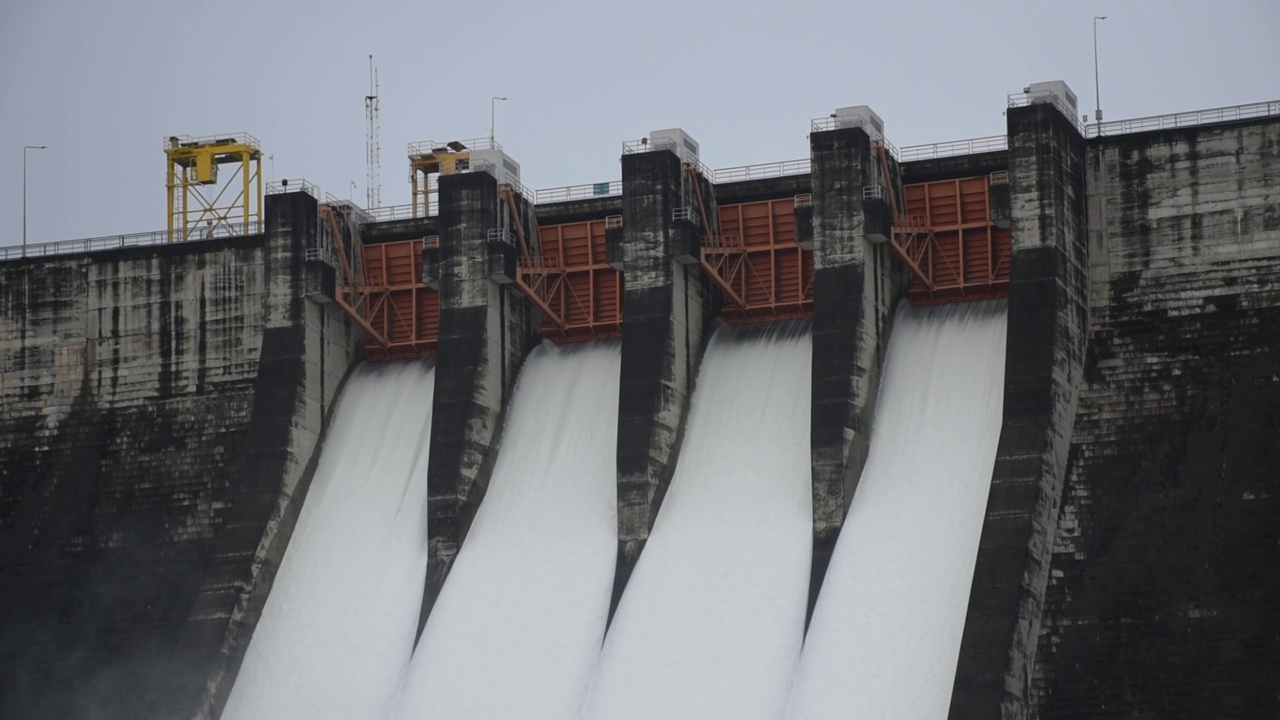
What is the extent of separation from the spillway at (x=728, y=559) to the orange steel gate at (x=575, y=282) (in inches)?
159

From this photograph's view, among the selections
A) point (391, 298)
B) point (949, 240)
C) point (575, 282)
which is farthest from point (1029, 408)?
point (391, 298)

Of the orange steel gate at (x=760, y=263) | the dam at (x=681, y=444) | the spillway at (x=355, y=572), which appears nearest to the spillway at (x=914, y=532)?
the dam at (x=681, y=444)

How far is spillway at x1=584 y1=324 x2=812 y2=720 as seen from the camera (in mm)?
57719

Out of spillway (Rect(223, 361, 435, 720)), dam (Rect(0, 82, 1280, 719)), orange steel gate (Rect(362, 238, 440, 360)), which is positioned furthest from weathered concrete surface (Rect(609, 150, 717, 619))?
orange steel gate (Rect(362, 238, 440, 360))

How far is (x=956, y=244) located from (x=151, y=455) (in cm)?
2628

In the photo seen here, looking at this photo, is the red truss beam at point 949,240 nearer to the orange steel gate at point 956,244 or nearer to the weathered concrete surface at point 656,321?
the orange steel gate at point 956,244

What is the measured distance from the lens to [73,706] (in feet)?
212

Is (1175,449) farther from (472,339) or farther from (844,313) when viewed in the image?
(472,339)

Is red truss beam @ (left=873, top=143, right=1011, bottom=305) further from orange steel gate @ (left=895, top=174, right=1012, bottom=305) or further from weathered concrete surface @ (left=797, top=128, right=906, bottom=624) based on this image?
weathered concrete surface @ (left=797, top=128, right=906, bottom=624)

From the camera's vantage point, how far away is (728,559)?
61.0 metres

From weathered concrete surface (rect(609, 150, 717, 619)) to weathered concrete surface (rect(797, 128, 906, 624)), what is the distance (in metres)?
4.58

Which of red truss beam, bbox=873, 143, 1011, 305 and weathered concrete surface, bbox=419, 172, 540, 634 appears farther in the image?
weathered concrete surface, bbox=419, 172, 540, 634

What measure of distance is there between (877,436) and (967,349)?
3.78 m

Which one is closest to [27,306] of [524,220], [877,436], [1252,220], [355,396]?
[355,396]
